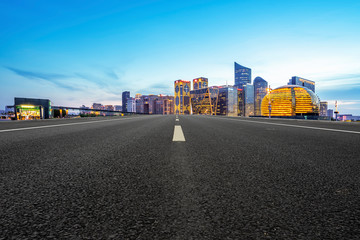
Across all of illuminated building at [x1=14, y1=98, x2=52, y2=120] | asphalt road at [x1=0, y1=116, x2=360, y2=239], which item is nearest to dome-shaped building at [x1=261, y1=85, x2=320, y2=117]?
illuminated building at [x1=14, y1=98, x2=52, y2=120]

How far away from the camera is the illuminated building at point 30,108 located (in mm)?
66688

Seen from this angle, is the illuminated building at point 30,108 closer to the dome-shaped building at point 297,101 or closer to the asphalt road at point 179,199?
the asphalt road at point 179,199

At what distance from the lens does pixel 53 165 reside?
2314 mm

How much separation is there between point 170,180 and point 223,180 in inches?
18.1

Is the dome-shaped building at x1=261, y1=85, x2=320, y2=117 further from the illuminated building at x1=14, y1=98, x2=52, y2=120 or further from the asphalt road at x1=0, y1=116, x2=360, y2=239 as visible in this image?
the asphalt road at x1=0, y1=116, x2=360, y2=239

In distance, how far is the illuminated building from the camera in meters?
66.7

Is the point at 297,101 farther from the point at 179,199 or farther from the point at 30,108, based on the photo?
the point at 179,199

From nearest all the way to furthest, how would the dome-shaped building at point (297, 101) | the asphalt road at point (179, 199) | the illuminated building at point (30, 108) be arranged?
the asphalt road at point (179, 199) < the illuminated building at point (30, 108) < the dome-shaped building at point (297, 101)

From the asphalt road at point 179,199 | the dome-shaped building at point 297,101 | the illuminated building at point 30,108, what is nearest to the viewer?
the asphalt road at point 179,199

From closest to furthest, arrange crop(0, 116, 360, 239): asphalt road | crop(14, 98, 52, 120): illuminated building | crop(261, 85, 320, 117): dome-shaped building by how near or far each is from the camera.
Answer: crop(0, 116, 360, 239): asphalt road, crop(14, 98, 52, 120): illuminated building, crop(261, 85, 320, 117): dome-shaped building

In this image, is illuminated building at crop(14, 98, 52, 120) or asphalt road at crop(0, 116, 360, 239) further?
illuminated building at crop(14, 98, 52, 120)

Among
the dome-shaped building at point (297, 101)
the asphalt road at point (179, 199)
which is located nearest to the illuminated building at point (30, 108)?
the asphalt road at point (179, 199)

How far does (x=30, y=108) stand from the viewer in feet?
224

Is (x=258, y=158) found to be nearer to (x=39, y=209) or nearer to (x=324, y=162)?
(x=324, y=162)
